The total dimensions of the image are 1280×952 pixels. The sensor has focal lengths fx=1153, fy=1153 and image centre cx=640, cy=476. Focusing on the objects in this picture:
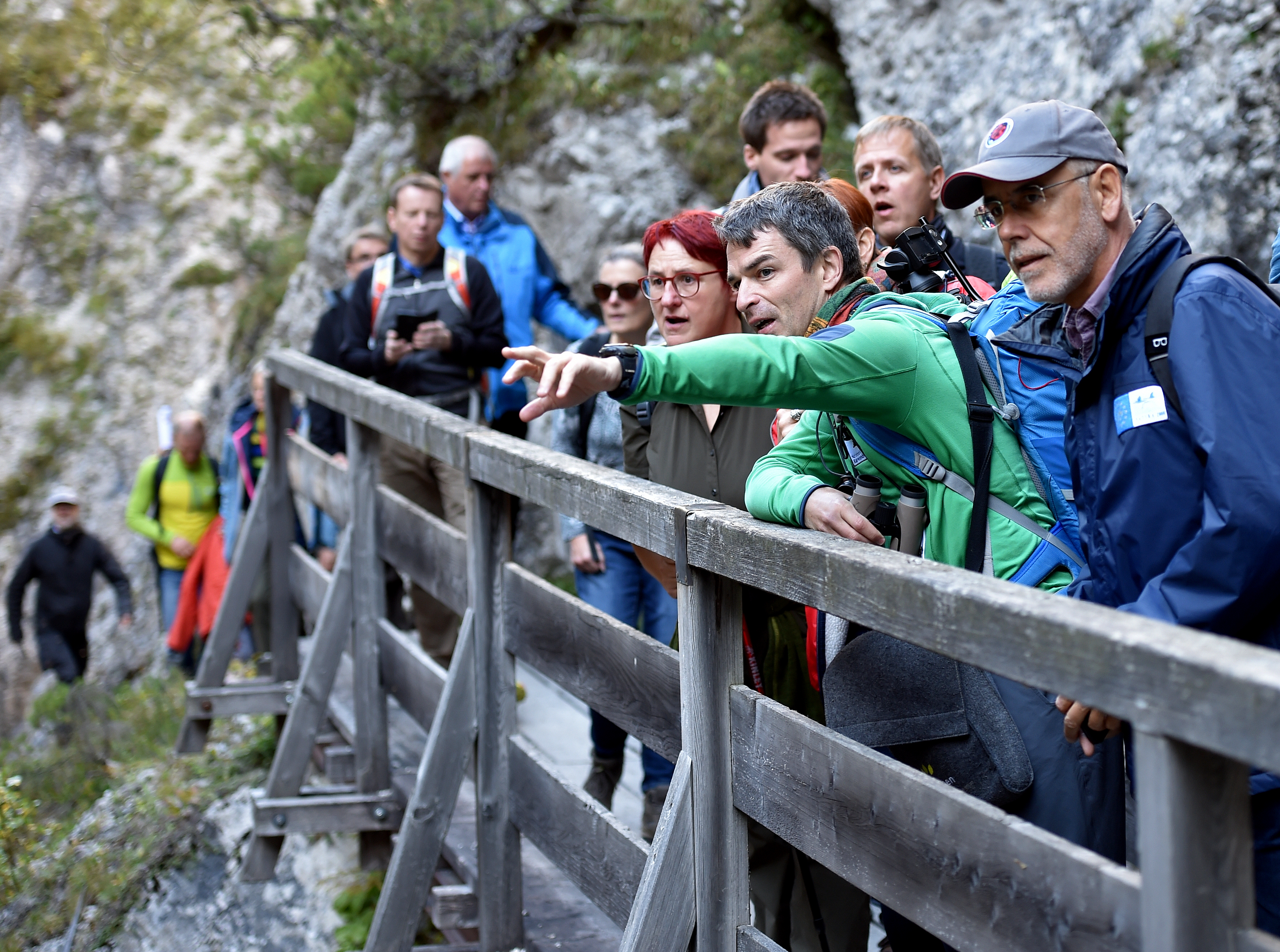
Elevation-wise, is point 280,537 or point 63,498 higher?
point 280,537

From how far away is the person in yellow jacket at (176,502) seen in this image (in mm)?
A: 9453

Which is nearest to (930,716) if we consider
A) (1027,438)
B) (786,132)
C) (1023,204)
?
(1027,438)

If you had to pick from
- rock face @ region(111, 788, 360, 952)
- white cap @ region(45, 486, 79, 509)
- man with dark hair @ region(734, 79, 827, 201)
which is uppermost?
man with dark hair @ region(734, 79, 827, 201)

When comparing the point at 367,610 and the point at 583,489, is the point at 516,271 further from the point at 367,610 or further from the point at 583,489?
the point at 583,489

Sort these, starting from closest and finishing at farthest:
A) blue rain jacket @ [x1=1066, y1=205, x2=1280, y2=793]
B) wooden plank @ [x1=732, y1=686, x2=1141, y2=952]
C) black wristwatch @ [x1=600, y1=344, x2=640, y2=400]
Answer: wooden plank @ [x1=732, y1=686, x2=1141, y2=952] → blue rain jacket @ [x1=1066, y1=205, x2=1280, y2=793] → black wristwatch @ [x1=600, y1=344, x2=640, y2=400]

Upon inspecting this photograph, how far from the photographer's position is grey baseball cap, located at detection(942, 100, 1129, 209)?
218cm

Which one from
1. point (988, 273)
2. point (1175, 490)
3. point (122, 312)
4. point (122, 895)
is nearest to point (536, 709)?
point (122, 895)

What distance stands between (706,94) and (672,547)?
24.2ft

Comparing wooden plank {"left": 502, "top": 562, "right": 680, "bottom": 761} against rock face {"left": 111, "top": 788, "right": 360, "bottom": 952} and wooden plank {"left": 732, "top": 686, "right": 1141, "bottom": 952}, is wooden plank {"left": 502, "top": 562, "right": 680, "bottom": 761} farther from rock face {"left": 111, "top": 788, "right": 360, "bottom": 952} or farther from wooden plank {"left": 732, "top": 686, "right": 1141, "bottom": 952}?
rock face {"left": 111, "top": 788, "right": 360, "bottom": 952}

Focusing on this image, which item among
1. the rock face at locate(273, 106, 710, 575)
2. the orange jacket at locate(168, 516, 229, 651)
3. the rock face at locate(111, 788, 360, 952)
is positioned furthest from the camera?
the rock face at locate(273, 106, 710, 575)

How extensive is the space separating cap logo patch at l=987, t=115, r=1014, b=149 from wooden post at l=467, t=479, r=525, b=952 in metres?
1.90

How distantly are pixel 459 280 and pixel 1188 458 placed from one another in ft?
14.0

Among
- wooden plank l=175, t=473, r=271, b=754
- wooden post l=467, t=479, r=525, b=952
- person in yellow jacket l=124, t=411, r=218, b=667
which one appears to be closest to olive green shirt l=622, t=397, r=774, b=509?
wooden post l=467, t=479, r=525, b=952

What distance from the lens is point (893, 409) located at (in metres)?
2.25
